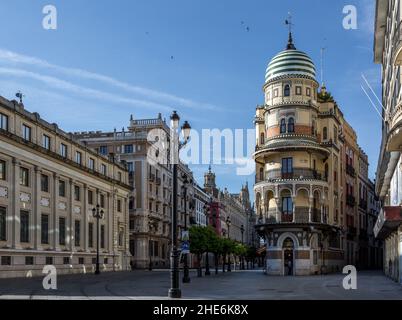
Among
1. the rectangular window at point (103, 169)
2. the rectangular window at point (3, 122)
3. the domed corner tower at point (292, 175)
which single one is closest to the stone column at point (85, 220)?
the rectangular window at point (103, 169)

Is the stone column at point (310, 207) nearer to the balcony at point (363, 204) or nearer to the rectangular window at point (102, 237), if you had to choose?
the rectangular window at point (102, 237)

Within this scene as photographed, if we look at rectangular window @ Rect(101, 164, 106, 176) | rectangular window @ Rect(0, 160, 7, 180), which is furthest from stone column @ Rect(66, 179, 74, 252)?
rectangular window @ Rect(0, 160, 7, 180)

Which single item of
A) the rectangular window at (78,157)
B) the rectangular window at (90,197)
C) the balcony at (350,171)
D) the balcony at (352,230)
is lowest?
the balcony at (352,230)

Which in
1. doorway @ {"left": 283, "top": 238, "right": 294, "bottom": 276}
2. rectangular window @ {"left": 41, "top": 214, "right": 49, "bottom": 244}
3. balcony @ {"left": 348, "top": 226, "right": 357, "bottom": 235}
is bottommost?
doorway @ {"left": 283, "top": 238, "right": 294, "bottom": 276}

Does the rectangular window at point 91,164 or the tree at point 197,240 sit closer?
the tree at point 197,240

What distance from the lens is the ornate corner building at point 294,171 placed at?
189 ft

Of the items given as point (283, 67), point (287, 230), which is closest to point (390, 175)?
point (287, 230)

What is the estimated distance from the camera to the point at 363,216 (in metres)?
88.4

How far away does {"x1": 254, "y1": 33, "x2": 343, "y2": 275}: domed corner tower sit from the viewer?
57.6 meters

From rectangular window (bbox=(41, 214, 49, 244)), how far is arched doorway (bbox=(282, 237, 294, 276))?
848 inches

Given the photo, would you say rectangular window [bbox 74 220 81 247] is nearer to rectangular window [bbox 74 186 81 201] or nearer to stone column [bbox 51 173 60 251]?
rectangular window [bbox 74 186 81 201]

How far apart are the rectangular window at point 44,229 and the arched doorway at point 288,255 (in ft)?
70.7

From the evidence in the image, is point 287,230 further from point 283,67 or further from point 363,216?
point 363,216

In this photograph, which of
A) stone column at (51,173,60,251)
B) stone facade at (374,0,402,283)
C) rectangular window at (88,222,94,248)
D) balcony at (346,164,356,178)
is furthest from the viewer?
balcony at (346,164,356,178)
